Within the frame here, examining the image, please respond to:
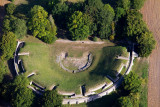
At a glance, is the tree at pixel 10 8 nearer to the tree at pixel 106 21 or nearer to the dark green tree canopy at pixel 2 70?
the dark green tree canopy at pixel 2 70

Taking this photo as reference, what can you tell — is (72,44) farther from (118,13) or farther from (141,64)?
(141,64)

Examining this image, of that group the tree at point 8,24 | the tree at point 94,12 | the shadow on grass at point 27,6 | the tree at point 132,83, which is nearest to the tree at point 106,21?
the tree at point 94,12

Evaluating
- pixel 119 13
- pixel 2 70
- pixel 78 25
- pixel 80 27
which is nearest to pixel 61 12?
pixel 78 25

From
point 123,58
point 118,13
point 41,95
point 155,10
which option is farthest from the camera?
point 155,10

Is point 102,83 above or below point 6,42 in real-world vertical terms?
below

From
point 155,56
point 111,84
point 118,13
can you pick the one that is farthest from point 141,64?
point 118,13

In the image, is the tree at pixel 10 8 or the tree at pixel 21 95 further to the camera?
the tree at pixel 10 8

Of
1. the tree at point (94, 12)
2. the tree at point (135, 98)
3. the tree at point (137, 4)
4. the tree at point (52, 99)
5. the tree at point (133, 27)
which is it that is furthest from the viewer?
the tree at point (137, 4)

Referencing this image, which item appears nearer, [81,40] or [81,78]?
[81,78]

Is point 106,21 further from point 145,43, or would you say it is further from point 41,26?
point 41,26
